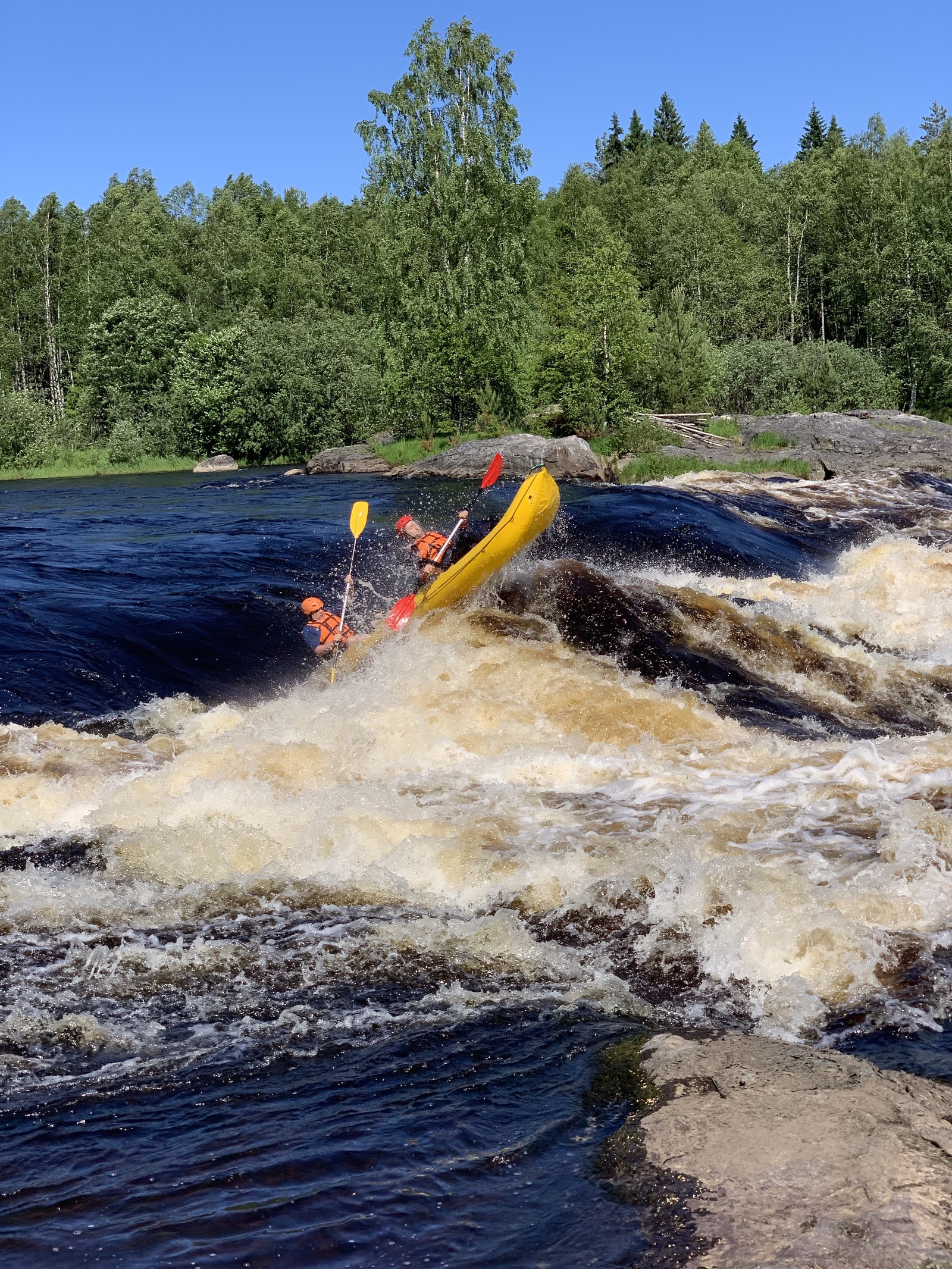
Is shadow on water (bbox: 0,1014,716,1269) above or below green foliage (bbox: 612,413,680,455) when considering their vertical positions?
below

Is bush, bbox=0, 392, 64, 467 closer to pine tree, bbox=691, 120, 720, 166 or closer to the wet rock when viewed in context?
the wet rock

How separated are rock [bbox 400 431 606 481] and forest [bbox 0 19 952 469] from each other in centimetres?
249

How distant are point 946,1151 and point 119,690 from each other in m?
8.49

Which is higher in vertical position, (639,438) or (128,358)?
(128,358)

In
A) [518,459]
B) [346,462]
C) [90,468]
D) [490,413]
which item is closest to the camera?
[518,459]

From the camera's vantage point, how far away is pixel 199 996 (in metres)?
4.71

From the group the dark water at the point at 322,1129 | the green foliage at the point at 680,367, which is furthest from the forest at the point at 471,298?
the dark water at the point at 322,1129

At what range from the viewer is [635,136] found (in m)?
76.6

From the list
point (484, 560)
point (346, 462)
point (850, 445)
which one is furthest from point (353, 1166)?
point (346, 462)

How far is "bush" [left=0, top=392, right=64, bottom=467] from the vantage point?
36531 millimetres

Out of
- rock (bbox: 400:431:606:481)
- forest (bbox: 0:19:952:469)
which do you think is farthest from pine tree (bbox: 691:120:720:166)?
rock (bbox: 400:431:606:481)

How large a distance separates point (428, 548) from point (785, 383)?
2649 cm

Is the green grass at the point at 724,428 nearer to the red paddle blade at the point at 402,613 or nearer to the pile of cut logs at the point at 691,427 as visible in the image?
the pile of cut logs at the point at 691,427

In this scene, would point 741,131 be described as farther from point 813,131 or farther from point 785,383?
point 785,383
